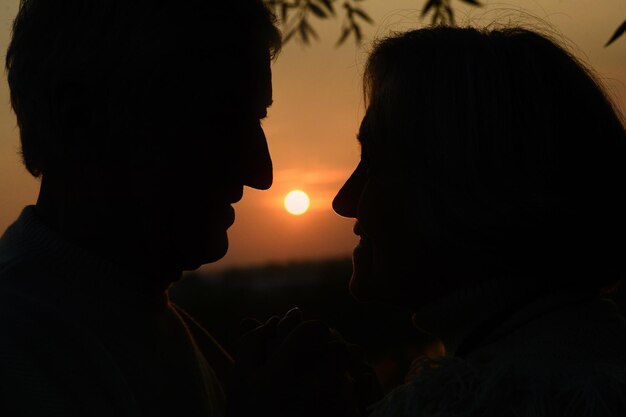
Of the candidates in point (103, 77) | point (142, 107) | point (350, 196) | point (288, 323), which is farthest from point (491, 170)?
point (103, 77)

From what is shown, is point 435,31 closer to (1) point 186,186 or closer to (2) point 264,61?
(2) point 264,61

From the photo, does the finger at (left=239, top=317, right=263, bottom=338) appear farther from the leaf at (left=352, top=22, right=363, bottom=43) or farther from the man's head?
the leaf at (left=352, top=22, right=363, bottom=43)

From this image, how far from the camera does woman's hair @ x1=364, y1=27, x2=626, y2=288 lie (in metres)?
1.98

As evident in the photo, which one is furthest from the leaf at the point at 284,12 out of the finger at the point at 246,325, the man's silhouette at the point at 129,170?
the finger at the point at 246,325

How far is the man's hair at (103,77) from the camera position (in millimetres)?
2045

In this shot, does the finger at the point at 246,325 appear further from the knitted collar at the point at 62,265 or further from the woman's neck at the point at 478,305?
the woman's neck at the point at 478,305

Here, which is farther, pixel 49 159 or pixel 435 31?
pixel 435 31

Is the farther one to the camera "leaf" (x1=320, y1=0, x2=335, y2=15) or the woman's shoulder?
"leaf" (x1=320, y1=0, x2=335, y2=15)

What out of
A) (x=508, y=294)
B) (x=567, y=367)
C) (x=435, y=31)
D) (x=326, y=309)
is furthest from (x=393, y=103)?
(x=326, y=309)

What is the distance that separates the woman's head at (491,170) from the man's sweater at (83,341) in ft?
1.81

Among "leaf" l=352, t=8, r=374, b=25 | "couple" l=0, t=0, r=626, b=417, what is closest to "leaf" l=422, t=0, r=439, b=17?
"leaf" l=352, t=8, r=374, b=25

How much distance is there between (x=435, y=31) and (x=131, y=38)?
0.80 m

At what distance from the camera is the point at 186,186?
2109 mm

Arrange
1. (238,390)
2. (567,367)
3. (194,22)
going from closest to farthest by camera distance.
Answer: (567,367)
(238,390)
(194,22)
